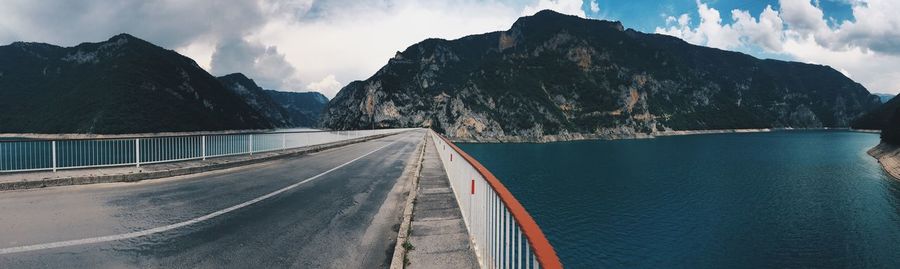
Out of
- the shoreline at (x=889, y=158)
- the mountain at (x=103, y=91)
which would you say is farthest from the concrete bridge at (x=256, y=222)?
the mountain at (x=103, y=91)

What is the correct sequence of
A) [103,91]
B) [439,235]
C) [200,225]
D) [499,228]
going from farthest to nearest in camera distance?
[103,91]
[200,225]
[439,235]
[499,228]

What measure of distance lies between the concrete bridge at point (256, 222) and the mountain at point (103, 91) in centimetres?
13711

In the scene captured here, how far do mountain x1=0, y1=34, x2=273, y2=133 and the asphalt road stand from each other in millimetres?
138023

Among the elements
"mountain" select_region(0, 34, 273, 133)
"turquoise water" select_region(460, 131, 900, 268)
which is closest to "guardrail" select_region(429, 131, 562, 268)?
"turquoise water" select_region(460, 131, 900, 268)

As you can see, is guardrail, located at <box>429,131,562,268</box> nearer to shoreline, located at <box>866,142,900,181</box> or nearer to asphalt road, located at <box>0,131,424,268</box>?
asphalt road, located at <box>0,131,424,268</box>

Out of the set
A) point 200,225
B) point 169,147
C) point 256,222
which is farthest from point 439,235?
point 169,147

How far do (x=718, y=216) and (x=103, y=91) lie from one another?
170 metres

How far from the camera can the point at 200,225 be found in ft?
21.1

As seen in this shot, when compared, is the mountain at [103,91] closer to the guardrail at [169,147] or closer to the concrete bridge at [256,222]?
the guardrail at [169,147]

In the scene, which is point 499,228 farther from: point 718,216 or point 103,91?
point 103,91

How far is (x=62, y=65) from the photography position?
153750mm

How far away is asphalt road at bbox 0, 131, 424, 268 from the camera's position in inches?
192

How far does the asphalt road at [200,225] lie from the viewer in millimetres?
4871

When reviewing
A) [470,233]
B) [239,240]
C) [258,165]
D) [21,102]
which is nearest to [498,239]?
[470,233]
